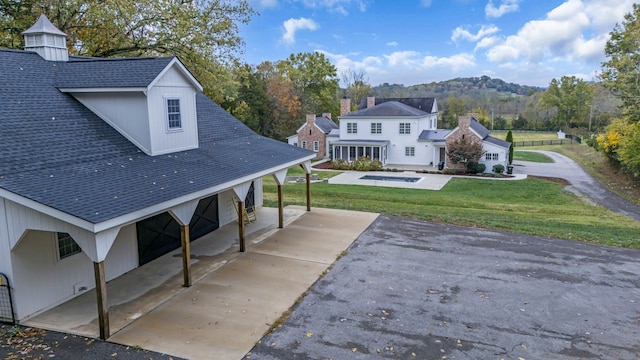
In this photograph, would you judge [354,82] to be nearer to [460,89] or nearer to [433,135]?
[433,135]

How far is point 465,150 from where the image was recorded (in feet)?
107

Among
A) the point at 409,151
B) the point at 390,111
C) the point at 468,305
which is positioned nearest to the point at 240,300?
the point at 468,305

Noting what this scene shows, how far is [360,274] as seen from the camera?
35.0ft

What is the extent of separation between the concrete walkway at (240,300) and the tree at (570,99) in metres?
69.5

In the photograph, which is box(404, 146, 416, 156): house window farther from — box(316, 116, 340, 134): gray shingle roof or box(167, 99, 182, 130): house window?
box(167, 99, 182, 130): house window

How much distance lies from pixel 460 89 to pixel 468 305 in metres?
118

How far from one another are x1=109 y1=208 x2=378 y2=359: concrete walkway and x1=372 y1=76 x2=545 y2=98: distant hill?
8039 centimetres

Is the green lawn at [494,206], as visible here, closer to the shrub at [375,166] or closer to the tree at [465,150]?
the tree at [465,150]

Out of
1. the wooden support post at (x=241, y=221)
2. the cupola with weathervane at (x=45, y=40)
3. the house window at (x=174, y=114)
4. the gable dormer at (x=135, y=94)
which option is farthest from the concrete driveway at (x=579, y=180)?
the cupola with weathervane at (x=45, y=40)

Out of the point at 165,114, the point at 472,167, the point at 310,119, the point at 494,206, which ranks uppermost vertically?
the point at 310,119

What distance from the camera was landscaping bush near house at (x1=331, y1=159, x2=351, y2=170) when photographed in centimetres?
3584

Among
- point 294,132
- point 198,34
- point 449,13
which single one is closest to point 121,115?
point 198,34

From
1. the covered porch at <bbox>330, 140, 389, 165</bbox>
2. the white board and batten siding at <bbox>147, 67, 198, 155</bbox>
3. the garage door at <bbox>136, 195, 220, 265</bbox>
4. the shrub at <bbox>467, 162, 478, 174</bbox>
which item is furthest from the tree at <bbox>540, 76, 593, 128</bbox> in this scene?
the white board and batten siding at <bbox>147, 67, 198, 155</bbox>

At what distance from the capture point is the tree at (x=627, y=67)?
2559 cm
